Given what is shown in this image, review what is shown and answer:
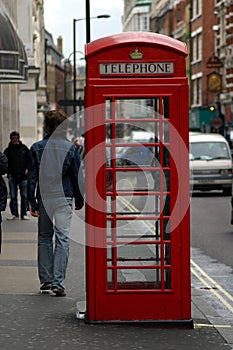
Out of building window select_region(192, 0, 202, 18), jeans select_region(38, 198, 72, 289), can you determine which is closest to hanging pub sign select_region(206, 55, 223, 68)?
building window select_region(192, 0, 202, 18)

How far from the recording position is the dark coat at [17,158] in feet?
68.8

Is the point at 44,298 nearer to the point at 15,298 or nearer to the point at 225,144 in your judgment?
the point at 15,298

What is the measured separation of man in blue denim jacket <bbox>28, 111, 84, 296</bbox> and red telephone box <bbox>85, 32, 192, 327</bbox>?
1.36 m

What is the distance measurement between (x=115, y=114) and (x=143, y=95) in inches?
11.2

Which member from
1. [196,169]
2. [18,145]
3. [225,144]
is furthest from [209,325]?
[225,144]

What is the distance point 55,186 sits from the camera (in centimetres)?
1008

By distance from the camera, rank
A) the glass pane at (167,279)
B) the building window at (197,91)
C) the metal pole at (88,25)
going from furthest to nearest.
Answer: the building window at (197,91) < the metal pole at (88,25) < the glass pane at (167,279)

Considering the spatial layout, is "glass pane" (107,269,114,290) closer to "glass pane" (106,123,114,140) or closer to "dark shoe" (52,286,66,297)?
"glass pane" (106,123,114,140)

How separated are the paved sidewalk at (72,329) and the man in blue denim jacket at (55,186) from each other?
484mm

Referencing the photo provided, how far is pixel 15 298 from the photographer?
1022cm

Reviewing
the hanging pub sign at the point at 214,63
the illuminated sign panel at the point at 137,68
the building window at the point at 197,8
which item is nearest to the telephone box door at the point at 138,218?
the illuminated sign panel at the point at 137,68

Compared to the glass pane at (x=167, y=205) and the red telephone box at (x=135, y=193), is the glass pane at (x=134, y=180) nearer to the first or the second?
the red telephone box at (x=135, y=193)

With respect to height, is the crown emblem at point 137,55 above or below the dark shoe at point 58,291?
above

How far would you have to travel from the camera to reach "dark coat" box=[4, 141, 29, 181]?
21.0 meters
